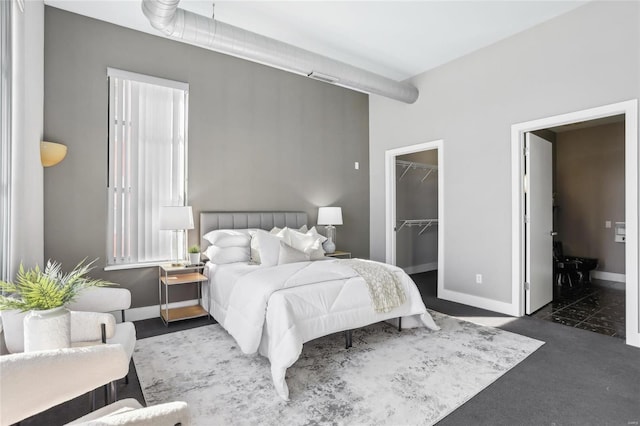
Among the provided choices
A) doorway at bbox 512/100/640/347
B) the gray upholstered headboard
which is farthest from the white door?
the gray upholstered headboard

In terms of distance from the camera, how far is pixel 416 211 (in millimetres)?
6742

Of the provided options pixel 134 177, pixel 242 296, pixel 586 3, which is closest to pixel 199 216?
pixel 134 177

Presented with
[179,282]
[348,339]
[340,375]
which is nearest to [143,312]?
[179,282]

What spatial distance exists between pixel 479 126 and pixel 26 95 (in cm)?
469

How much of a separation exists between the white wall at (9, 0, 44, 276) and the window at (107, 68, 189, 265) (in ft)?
2.15

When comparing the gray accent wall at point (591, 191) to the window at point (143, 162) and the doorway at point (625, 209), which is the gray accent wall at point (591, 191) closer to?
the doorway at point (625, 209)

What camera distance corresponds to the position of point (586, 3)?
11.5 feet

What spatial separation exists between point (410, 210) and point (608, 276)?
3541 millimetres

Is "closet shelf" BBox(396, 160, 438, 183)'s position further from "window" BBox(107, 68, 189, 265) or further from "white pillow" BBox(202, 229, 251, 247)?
"window" BBox(107, 68, 189, 265)

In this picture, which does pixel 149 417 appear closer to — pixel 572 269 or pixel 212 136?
pixel 212 136

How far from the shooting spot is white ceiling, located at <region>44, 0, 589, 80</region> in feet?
11.3

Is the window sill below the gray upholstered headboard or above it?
below

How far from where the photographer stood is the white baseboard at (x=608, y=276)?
5885mm

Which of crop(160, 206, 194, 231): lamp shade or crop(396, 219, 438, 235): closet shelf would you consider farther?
crop(396, 219, 438, 235): closet shelf
